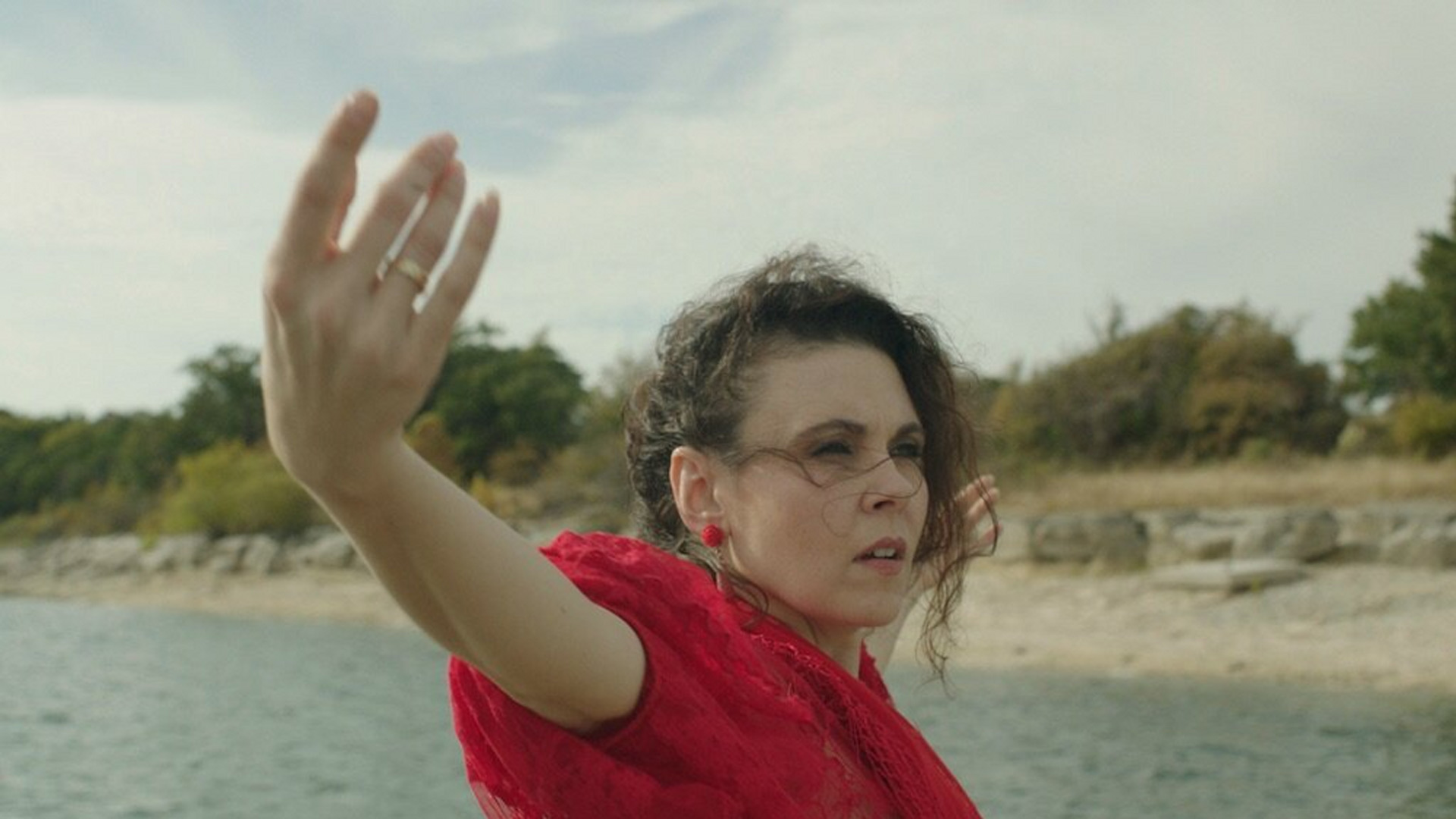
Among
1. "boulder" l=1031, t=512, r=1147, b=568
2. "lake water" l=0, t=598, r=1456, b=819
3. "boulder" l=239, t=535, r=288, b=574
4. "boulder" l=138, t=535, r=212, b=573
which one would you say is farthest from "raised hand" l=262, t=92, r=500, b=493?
"boulder" l=138, t=535, r=212, b=573

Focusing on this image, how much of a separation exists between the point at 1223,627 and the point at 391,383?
1597cm

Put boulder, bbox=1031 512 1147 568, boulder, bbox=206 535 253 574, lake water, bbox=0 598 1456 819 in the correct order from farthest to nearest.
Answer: boulder, bbox=206 535 253 574 → boulder, bbox=1031 512 1147 568 → lake water, bbox=0 598 1456 819

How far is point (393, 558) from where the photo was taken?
1195 millimetres

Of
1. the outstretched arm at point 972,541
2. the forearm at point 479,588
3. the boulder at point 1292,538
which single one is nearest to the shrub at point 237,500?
the boulder at point 1292,538

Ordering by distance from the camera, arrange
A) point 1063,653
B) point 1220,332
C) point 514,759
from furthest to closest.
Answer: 1. point 1220,332
2. point 1063,653
3. point 514,759

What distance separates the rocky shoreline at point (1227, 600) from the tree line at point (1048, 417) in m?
2.52

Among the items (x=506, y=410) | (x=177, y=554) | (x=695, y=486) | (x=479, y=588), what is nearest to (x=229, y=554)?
(x=177, y=554)

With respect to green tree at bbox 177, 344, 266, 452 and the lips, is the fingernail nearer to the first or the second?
the lips

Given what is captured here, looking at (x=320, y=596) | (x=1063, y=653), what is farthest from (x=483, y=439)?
(x=1063, y=653)

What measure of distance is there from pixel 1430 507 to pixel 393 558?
19619mm

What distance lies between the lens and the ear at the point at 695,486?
1.84m

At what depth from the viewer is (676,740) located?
4.69 feet

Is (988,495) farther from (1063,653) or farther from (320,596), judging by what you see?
(320,596)

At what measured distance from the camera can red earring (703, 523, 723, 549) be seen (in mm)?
1819
